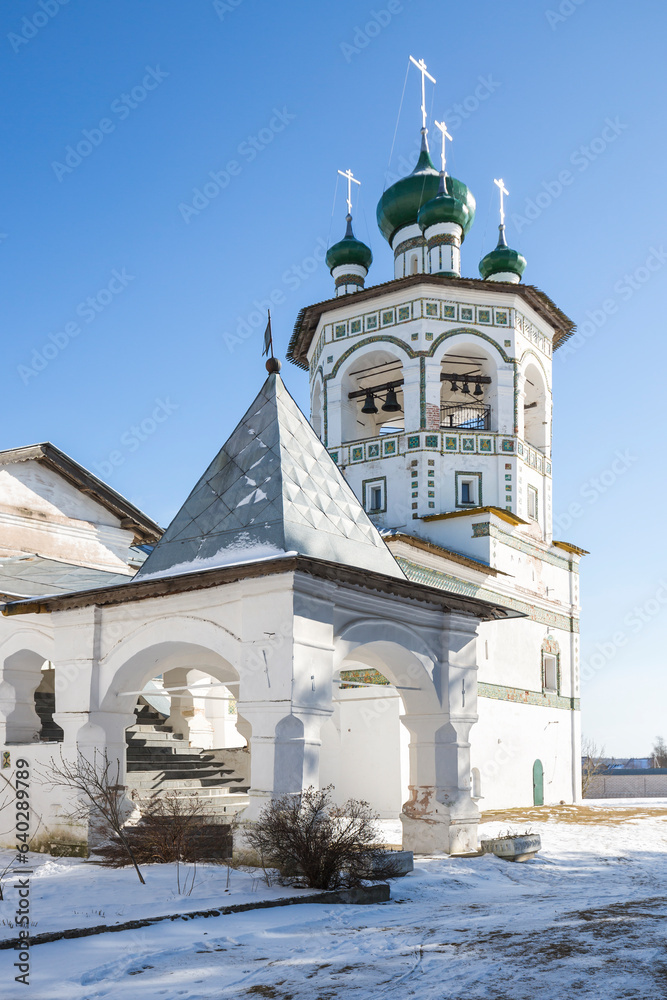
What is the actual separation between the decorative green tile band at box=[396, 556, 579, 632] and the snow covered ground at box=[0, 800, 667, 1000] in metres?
6.86

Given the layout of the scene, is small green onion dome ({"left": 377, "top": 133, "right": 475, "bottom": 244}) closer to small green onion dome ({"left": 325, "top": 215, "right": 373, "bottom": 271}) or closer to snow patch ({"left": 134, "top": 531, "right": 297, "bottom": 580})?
small green onion dome ({"left": 325, "top": 215, "right": 373, "bottom": 271})

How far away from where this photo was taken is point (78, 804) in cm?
904

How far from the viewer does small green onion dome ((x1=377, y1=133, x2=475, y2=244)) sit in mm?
21469

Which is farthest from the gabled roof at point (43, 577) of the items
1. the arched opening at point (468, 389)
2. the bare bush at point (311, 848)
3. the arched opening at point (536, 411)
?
the arched opening at point (536, 411)

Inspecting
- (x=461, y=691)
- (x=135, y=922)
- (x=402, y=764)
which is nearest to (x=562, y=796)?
(x=402, y=764)

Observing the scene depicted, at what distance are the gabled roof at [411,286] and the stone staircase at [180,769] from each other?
10.2 meters

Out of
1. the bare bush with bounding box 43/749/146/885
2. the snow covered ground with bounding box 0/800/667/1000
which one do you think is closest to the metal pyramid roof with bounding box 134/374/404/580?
the bare bush with bounding box 43/749/146/885

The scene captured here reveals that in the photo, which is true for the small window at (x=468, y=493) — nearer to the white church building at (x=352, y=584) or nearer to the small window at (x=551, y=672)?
the white church building at (x=352, y=584)

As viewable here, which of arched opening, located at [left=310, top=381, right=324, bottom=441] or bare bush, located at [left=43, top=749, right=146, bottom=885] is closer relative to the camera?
bare bush, located at [left=43, top=749, right=146, bottom=885]

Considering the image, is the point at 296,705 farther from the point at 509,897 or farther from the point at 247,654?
the point at 509,897

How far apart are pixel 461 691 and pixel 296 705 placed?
8.59ft

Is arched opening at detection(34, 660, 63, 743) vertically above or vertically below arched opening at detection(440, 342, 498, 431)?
below

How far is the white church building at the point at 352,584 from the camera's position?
27.6 feet

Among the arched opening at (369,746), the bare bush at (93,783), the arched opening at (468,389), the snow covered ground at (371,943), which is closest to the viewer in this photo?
the snow covered ground at (371,943)
